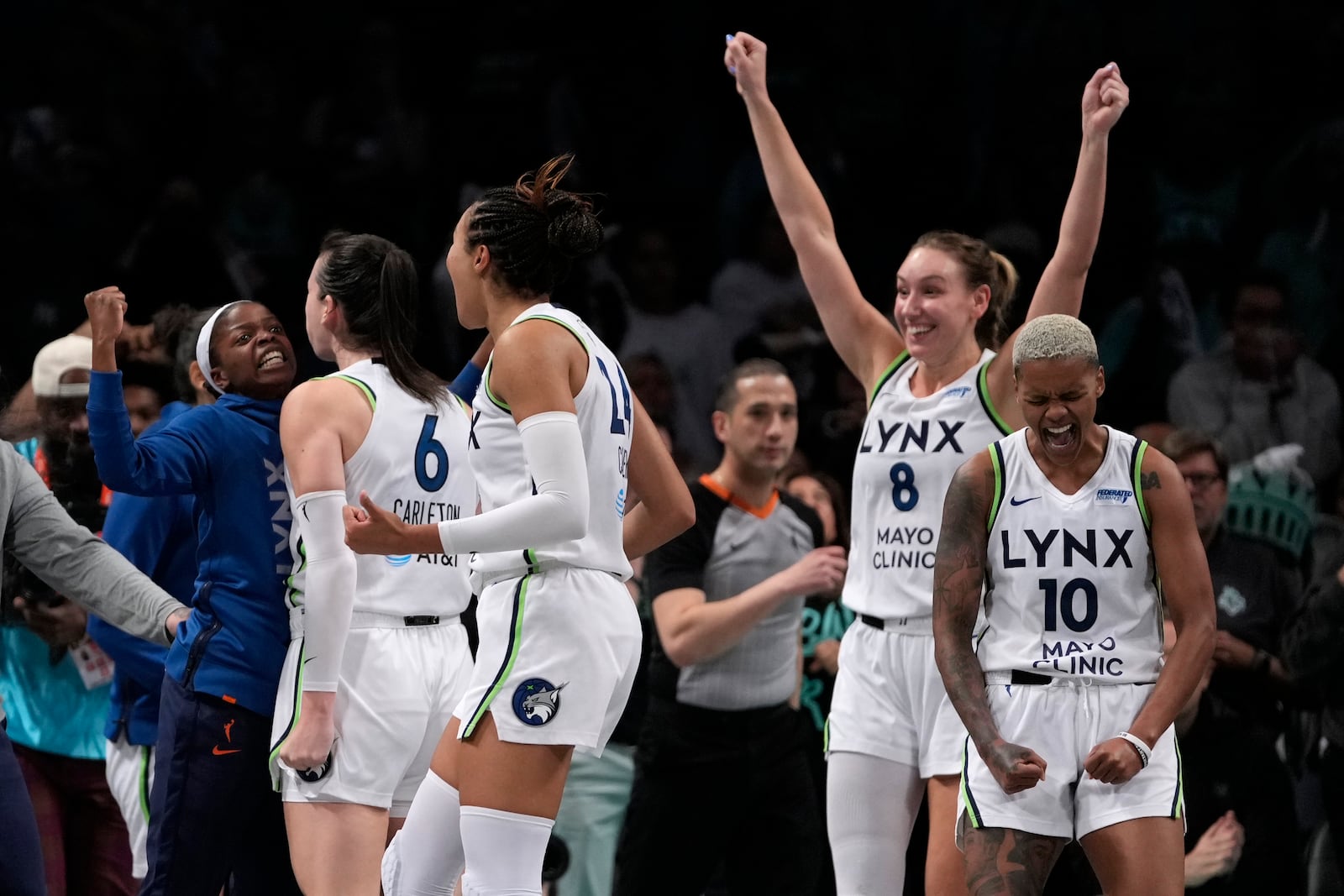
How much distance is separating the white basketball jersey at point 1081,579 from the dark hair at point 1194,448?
2410 millimetres

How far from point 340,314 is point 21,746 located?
→ 1.90 m

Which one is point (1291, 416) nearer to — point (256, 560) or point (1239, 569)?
point (1239, 569)

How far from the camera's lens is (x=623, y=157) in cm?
933

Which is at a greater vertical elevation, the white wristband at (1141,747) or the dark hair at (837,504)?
the dark hair at (837,504)

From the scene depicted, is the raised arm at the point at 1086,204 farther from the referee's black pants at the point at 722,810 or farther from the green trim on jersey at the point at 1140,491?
the referee's black pants at the point at 722,810

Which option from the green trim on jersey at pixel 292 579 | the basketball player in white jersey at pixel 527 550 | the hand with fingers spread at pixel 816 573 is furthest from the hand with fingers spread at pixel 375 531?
the hand with fingers spread at pixel 816 573

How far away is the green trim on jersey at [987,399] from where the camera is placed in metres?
4.57

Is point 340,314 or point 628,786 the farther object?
point 628,786

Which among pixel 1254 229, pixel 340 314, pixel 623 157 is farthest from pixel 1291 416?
pixel 340 314

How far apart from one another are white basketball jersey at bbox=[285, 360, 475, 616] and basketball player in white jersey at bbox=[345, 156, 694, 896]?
45 cm

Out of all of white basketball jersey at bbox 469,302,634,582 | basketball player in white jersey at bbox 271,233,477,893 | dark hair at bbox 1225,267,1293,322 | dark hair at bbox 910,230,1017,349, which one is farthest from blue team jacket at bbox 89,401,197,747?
dark hair at bbox 1225,267,1293,322

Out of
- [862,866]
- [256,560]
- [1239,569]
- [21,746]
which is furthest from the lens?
[1239,569]

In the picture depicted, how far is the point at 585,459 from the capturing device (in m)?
3.55

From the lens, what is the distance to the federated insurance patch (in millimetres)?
3414
